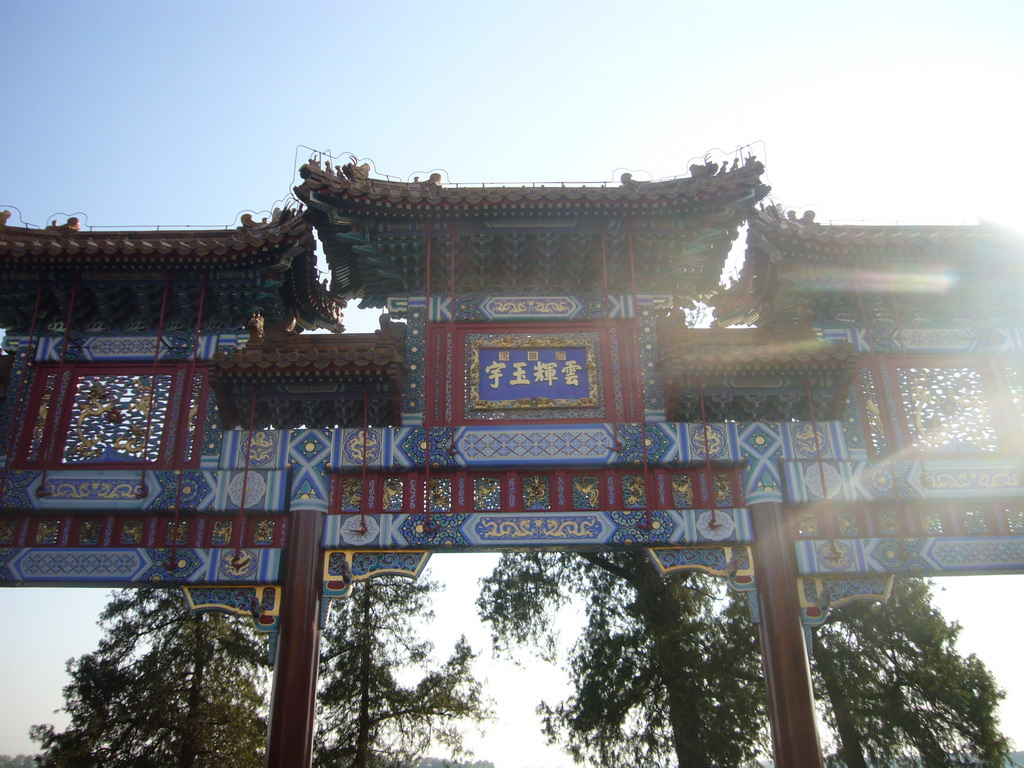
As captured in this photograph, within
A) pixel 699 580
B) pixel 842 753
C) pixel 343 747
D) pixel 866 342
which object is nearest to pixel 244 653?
pixel 343 747

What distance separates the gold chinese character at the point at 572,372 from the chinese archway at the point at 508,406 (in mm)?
47

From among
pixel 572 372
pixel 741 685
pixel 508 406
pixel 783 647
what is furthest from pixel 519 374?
pixel 741 685

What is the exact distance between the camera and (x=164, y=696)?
45.5 feet

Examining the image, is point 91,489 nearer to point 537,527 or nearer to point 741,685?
point 537,527

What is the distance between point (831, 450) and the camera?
30.1 feet

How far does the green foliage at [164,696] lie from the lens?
13.5 metres

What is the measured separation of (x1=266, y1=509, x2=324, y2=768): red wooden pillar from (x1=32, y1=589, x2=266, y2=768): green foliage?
269 inches

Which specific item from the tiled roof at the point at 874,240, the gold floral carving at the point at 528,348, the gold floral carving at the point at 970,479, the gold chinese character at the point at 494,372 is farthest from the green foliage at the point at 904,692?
the gold chinese character at the point at 494,372

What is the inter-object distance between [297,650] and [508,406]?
326 cm

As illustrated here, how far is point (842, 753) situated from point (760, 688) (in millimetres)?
1867

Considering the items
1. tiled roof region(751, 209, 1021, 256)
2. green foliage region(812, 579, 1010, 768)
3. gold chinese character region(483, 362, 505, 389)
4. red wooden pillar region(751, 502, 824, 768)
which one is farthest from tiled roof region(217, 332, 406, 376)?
green foliage region(812, 579, 1010, 768)

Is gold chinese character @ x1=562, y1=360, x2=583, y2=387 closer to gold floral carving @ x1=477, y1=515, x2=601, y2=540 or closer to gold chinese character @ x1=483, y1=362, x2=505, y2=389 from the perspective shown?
gold chinese character @ x1=483, y1=362, x2=505, y2=389

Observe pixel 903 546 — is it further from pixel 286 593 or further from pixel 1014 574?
pixel 286 593

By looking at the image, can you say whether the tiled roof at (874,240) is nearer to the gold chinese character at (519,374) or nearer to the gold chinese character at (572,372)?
the gold chinese character at (572,372)
